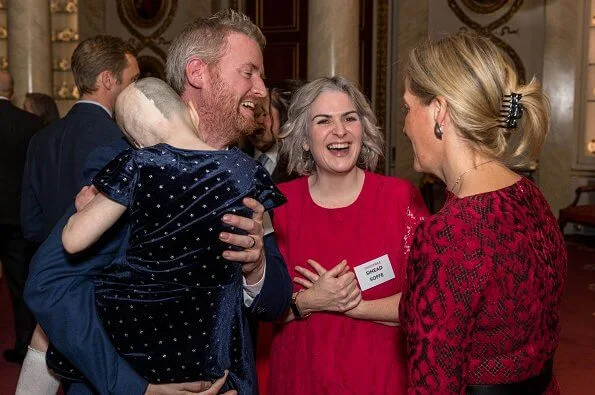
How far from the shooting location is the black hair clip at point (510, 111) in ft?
5.58

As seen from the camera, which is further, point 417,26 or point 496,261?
point 417,26

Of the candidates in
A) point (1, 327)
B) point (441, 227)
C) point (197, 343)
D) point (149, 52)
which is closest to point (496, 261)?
point (441, 227)

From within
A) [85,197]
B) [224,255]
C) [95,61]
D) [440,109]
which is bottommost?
[224,255]

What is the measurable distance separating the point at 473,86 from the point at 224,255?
65cm

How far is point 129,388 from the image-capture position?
5.80ft

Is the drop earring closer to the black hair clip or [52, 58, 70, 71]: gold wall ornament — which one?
the black hair clip

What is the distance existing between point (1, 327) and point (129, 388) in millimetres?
4921

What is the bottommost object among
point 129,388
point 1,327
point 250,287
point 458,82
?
point 1,327

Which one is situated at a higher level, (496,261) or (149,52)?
(149,52)

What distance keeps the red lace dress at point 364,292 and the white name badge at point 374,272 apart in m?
0.02

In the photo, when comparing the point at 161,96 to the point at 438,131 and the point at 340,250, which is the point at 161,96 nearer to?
the point at 438,131

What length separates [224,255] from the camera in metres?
1.76

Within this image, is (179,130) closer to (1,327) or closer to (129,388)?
(129,388)

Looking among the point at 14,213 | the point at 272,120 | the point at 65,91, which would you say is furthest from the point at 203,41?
the point at 65,91
